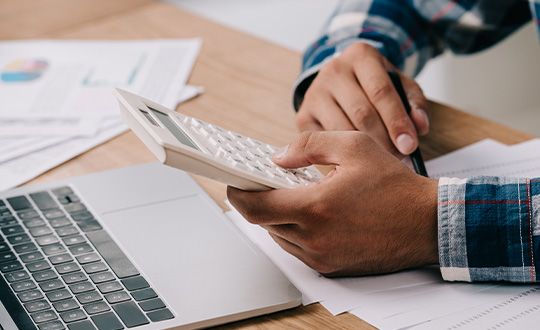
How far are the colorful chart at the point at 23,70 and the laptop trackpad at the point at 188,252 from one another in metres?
0.45

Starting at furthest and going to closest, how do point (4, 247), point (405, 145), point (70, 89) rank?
point (70, 89), point (405, 145), point (4, 247)

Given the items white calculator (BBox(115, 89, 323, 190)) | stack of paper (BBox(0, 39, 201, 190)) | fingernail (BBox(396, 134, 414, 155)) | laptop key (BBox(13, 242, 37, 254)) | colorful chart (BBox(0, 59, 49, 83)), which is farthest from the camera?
colorful chart (BBox(0, 59, 49, 83))

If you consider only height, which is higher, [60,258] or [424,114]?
[424,114]

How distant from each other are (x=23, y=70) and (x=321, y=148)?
636 millimetres

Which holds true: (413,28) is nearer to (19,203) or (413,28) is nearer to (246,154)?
(246,154)

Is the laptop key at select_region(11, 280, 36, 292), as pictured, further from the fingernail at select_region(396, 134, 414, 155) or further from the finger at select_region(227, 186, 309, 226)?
the fingernail at select_region(396, 134, 414, 155)

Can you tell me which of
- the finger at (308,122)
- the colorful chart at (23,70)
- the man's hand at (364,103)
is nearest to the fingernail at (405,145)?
the man's hand at (364,103)

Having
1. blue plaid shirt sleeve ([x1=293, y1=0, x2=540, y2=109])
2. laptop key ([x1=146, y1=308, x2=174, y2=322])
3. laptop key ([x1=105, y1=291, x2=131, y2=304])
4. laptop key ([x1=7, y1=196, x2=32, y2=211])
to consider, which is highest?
blue plaid shirt sleeve ([x1=293, y1=0, x2=540, y2=109])

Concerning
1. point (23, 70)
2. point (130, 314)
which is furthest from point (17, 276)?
point (23, 70)

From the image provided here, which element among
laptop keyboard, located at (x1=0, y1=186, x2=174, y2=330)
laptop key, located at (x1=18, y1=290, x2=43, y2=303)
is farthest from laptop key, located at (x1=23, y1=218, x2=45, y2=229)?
laptop key, located at (x1=18, y1=290, x2=43, y2=303)

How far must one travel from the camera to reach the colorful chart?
97cm

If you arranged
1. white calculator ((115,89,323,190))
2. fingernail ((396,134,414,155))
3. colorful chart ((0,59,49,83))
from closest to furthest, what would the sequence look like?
white calculator ((115,89,323,190)), fingernail ((396,134,414,155)), colorful chart ((0,59,49,83))

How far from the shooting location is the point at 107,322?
1.53ft

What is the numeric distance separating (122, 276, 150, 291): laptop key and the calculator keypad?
12cm
